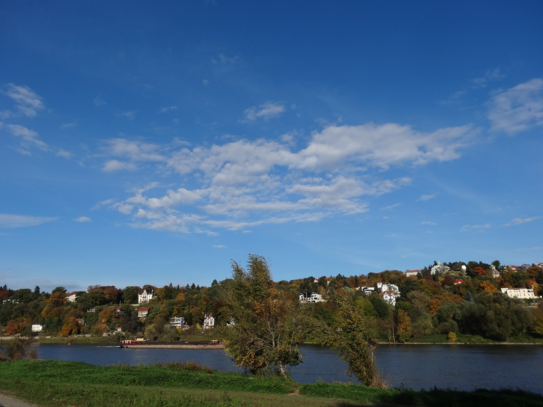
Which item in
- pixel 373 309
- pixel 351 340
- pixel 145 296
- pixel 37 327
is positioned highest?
pixel 145 296

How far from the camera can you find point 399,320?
79812 mm

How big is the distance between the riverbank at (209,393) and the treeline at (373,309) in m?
8.23

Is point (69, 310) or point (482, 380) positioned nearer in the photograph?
point (482, 380)

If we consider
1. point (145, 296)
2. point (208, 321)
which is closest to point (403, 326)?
point (208, 321)

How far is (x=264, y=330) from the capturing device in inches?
927

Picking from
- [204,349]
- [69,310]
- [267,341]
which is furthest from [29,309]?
[267,341]

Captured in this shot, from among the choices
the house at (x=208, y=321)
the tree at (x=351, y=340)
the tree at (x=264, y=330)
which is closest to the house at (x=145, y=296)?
the house at (x=208, y=321)

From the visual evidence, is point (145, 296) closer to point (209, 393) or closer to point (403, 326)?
point (403, 326)

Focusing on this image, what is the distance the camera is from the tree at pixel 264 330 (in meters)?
23.0

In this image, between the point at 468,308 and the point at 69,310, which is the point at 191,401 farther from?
the point at 69,310

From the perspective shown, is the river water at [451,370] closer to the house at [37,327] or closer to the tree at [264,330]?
the tree at [264,330]

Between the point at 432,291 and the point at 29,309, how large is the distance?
147756mm

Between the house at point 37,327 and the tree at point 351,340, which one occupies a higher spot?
the tree at point 351,340

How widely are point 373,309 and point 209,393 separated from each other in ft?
267
